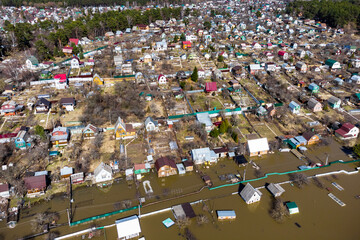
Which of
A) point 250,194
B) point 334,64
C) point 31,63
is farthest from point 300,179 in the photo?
point 31,63

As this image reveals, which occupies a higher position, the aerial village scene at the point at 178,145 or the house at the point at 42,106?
the house at the point at 42,106

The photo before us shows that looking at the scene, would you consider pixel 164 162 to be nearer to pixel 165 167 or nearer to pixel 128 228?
pixel 165 167

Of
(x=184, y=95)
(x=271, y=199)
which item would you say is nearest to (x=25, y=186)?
(x=271, y=199)

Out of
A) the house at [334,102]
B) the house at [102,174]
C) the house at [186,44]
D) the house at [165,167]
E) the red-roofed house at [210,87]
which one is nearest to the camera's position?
the house at [102,174]

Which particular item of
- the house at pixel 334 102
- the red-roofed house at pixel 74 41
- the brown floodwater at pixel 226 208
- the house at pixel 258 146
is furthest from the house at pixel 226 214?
the red-roofed house at pixel 74 41

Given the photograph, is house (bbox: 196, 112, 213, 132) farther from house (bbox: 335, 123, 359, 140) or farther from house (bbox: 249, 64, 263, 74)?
house (bbox: 249, 64, 263, 74)

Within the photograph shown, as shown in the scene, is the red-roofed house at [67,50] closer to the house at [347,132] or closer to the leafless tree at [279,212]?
the leafless tree at [279,212]

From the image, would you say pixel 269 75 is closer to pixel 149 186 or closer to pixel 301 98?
pixel 301 98
